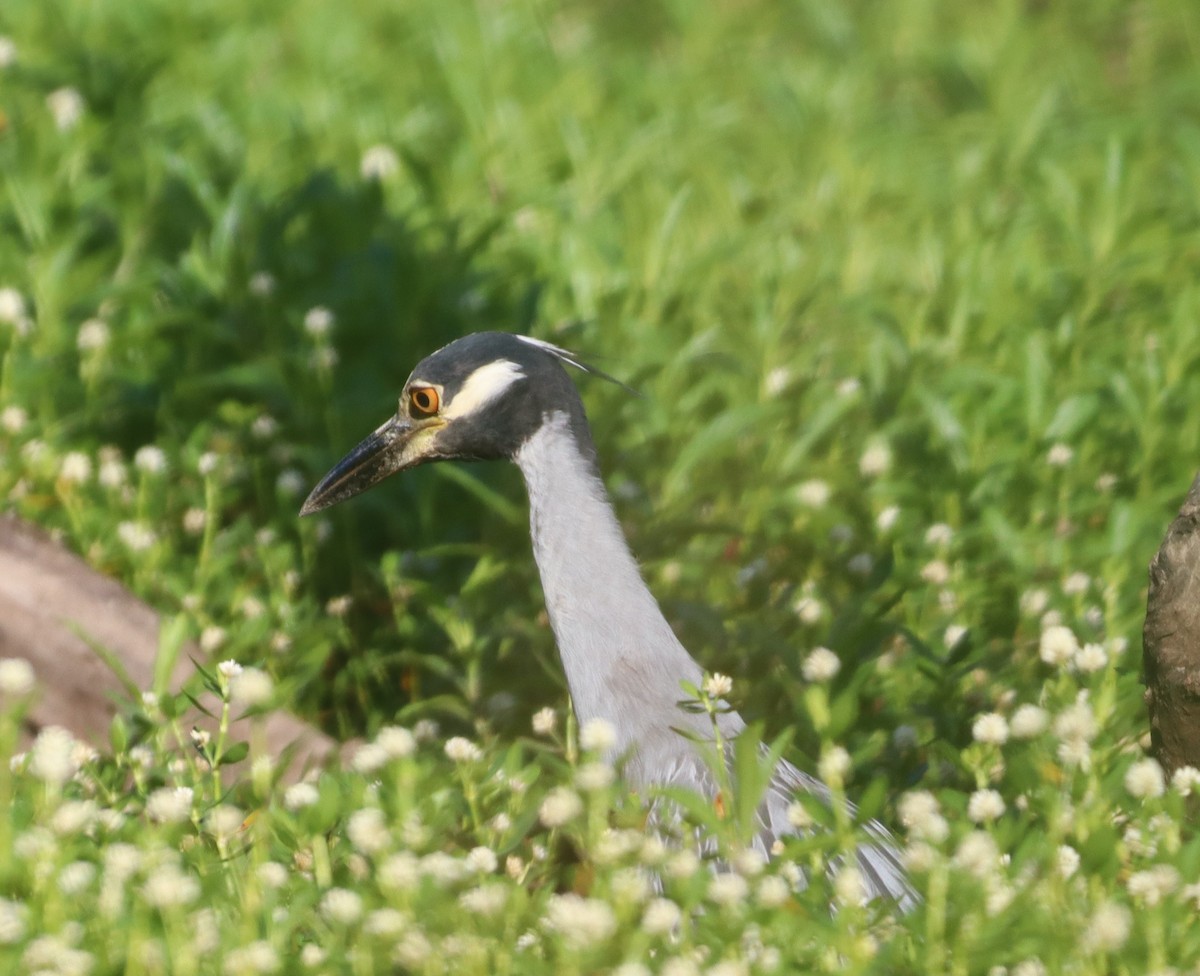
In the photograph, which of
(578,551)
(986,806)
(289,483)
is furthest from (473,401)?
(986,806)

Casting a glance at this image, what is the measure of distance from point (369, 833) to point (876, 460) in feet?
9.04

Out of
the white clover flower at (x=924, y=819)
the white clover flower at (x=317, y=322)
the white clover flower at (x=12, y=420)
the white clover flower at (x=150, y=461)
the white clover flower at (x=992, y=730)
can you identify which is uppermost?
the white clover flower at (x=12, y=420)

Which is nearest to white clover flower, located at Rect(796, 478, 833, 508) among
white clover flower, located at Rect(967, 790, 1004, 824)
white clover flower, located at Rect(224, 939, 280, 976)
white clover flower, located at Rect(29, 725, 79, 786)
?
white clover flower, located at Rect(967, 790, 1004, 824)

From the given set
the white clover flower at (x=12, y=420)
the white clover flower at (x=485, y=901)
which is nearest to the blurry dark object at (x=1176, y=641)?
the white clover flower at (x=485, y=901)

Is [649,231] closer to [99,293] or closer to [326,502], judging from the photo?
[99,293]

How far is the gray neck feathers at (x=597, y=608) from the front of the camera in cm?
382

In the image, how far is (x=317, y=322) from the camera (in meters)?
5.26

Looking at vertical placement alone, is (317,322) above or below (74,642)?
above

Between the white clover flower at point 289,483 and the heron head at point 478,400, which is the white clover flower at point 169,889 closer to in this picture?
the heron head at point 478,400

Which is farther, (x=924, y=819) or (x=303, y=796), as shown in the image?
(x=303, y=796)

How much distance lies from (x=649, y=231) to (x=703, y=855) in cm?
411

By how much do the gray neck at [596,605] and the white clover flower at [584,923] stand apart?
3.28 ft

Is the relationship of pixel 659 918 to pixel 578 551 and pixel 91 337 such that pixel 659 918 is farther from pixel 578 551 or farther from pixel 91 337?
pixel 91 337

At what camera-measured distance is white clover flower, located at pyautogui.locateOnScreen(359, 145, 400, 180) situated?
22.1 feet
